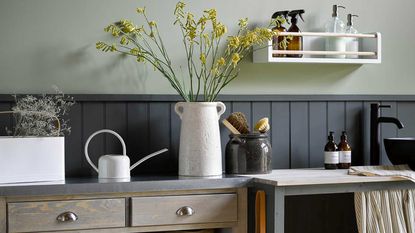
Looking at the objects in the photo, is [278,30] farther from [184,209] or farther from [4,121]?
[4,121]

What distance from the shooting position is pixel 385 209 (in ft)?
11.1

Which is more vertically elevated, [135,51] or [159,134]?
[135,51]

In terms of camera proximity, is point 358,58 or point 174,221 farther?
point 358,58

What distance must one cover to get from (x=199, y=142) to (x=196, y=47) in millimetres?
551

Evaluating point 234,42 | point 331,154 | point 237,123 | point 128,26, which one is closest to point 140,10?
point 128,26

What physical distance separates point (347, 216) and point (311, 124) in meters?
0.54

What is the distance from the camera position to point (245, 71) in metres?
3.78

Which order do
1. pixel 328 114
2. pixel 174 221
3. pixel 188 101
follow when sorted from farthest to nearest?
1. pixel 328 114
2. pixel 188 101
3. pixel 174 221

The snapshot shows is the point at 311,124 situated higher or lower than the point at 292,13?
lower

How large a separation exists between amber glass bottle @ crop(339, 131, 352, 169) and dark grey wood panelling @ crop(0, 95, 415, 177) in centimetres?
18

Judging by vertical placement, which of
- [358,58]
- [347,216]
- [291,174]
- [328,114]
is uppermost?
[358,58]

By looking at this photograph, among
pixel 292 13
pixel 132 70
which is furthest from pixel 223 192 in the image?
pixel 292 13

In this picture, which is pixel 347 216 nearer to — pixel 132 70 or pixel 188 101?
pixel 188 101

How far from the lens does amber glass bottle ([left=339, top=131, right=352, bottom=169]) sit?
3.77 m
